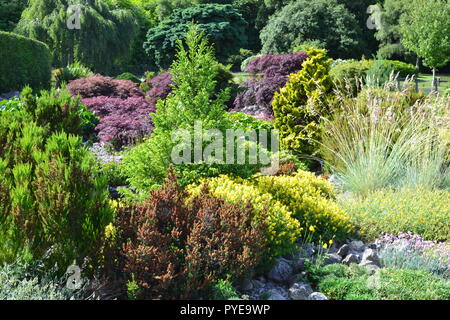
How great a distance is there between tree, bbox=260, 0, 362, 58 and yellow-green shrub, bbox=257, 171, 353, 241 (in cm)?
2542

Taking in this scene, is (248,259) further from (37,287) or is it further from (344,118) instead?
(344,118)

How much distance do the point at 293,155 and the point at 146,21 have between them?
32.7 m

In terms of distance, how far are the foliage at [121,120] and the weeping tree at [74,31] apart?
1019 cm

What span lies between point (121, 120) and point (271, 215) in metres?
5.91

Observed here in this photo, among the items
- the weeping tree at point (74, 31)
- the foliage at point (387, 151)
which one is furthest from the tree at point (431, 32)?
the foliage at point (387, 151)

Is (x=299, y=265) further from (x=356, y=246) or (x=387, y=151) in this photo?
(x=387, y=151)

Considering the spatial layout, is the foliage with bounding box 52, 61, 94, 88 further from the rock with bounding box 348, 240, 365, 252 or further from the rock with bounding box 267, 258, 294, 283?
the rock with bounding box 267, 258, 294, 283

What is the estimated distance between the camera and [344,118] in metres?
7.02

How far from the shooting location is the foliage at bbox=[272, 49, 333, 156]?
297 inches

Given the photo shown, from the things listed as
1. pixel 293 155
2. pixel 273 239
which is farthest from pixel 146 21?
pixel 273 239

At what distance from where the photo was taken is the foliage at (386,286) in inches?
136

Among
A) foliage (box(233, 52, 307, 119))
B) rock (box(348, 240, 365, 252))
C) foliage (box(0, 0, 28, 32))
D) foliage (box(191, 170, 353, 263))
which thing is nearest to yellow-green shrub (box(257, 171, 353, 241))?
foliage (box(191, 170, 353, 263))

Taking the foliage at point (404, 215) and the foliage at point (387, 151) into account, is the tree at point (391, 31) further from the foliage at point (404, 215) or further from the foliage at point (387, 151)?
the foliage at point (404, 215)
